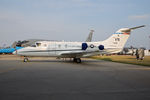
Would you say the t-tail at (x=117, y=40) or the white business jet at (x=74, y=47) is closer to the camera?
the white business jet at (x=74, y=47)

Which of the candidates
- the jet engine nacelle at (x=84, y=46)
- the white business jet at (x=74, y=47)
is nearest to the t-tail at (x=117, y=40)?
the white business jet at (x=74, y=47)

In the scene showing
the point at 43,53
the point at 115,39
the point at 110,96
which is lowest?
the point at 110,96

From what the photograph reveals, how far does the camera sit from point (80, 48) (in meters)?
18.4

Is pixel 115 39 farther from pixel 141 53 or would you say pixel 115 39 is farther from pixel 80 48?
pixel 141 53

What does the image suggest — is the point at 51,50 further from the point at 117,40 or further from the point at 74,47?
the point at 117,40

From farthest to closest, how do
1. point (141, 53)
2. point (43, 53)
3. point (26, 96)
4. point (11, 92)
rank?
point (141, 53) → point (43, 53) → point (11, 92) → point (26, 96)

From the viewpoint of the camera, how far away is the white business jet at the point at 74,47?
1745 cm

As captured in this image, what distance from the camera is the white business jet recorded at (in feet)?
57.3

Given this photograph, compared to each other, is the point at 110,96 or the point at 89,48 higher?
the point at 89,48

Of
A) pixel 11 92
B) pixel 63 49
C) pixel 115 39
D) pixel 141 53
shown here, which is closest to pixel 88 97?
pixel 11 92

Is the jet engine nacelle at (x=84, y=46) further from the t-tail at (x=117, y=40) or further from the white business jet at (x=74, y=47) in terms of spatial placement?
the t-tail at (x=117, y=40)

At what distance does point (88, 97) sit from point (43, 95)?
148 cm

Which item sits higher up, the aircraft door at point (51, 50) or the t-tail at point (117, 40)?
the t-tail at point (117, 40)

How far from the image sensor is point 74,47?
18.3 meters
